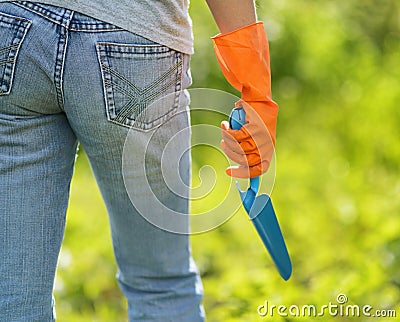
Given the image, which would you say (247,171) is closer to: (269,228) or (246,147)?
(246,147)

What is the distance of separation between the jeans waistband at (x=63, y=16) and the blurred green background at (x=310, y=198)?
1.16m

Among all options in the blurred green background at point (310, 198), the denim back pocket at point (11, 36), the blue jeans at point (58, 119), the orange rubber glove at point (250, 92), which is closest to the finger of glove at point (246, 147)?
the orange rubber glove at point (250, 92)

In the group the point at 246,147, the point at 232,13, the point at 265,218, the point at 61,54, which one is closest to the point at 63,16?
the point at 61,54

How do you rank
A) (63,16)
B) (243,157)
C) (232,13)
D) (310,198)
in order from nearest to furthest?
(63,16) < (232,13) < (243,157) < (310,198)

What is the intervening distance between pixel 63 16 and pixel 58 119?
256 mm

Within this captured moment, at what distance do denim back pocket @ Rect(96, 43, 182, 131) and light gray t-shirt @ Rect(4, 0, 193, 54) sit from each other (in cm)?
3

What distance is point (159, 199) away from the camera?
6.08 feet

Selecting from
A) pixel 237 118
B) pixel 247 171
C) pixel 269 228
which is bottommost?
pixel 269 228

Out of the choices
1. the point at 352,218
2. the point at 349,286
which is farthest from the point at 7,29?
the point at 352,218

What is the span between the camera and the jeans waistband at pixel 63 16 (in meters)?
1.57

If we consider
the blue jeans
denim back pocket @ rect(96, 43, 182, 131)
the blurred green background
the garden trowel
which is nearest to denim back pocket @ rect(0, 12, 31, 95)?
the blue jeans

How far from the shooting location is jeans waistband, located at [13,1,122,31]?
157 cm

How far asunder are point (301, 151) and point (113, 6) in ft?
8.75

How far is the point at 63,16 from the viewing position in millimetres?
1569
